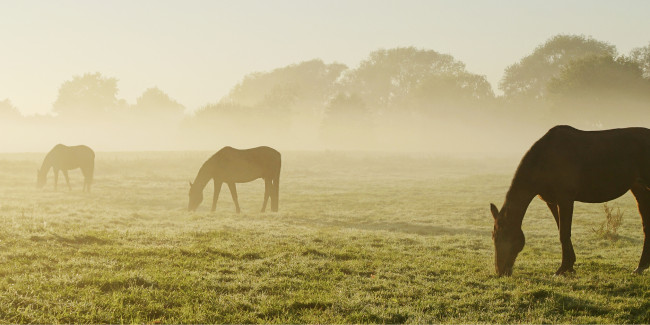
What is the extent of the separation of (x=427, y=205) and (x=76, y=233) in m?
18.2

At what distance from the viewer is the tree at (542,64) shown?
8275cm

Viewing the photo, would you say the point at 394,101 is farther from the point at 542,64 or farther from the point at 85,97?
the point at 85,97

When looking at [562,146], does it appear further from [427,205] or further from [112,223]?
[427,205]

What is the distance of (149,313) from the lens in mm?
6977

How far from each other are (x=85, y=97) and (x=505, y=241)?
387 ft

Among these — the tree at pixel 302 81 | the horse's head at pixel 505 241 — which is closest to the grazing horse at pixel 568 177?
the horse's head at pixel 505 241

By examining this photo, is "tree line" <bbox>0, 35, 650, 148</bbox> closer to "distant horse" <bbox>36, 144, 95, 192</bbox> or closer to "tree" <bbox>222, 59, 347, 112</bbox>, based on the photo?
"tree" <bbox>222, 59, 347, 112</bbox>

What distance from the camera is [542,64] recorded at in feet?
283

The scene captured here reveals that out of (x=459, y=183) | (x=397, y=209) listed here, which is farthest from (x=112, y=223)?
(x=459, y=183)

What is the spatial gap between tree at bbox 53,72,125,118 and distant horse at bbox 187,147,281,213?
10031 cm

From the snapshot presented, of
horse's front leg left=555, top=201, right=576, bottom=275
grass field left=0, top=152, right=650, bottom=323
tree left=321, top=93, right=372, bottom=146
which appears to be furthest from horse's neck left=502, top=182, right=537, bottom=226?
tree left=321, top=93, right=372, bottom=146

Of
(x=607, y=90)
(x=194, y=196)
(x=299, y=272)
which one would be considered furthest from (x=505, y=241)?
(x=607, y=90)

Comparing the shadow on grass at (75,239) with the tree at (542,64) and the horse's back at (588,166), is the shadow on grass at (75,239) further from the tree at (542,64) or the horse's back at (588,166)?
the tree at (542,64)

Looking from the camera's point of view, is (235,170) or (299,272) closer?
(299,272)
